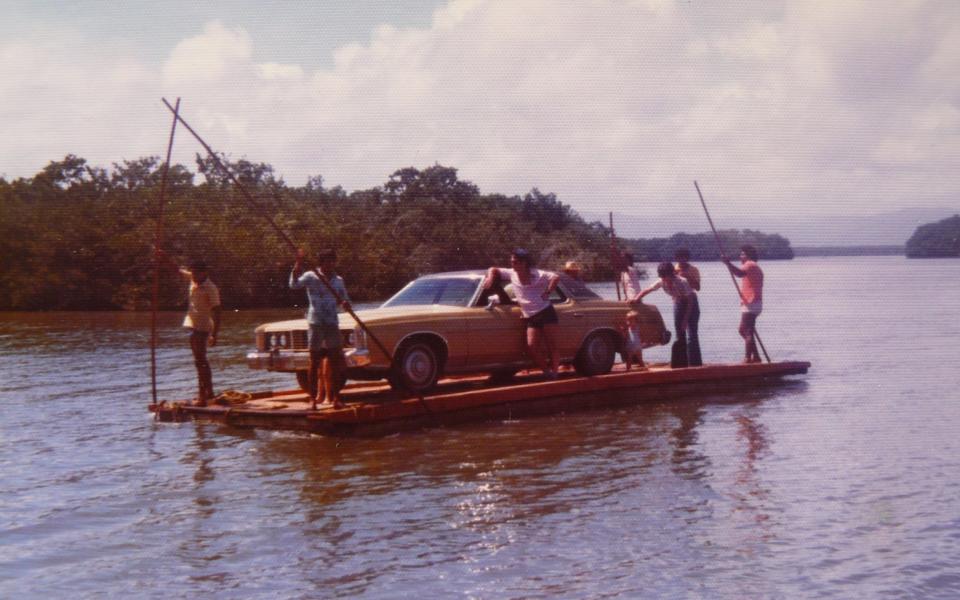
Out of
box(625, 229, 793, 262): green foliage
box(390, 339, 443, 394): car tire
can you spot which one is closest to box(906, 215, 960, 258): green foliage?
box(625, 229, 793, 262): green foliage

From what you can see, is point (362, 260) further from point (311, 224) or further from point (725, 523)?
point (725, 523)

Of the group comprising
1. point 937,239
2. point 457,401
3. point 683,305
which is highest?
point 937,239

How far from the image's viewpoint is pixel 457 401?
Answer: 40.8 feet

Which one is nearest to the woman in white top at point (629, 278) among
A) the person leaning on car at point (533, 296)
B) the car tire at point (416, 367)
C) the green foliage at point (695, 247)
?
the green foliage at point (695, 247)

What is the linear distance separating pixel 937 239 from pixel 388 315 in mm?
116225

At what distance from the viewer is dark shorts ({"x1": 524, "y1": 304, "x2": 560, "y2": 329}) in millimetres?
13484

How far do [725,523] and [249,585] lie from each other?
3.69m

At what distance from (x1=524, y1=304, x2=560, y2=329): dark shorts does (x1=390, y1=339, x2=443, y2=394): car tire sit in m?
1.38

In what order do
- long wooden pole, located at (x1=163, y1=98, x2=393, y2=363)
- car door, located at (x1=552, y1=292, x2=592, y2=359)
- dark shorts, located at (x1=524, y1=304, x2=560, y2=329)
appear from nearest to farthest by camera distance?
long wooden pole, located at (x1=163, y1=98, x2=393, y2=363), dark shorts, located at (x1=524, y1=304, x2=560, y2=329), car door, located at (x1=552, y1=292, x2=592, y2=359)

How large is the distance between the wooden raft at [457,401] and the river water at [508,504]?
214mm

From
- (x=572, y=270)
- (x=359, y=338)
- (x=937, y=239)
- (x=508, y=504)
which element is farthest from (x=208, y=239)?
(x=937, y=239)

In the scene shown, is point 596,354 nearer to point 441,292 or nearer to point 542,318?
point 542,318

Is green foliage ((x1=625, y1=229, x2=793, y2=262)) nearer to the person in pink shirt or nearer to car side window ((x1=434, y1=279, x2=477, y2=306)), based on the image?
the person in pink shirt

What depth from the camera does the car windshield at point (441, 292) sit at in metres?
13.5
